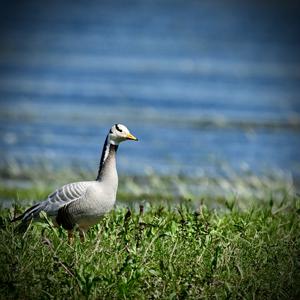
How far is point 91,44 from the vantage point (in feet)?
130

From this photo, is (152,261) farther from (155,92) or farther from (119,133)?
(155,92)

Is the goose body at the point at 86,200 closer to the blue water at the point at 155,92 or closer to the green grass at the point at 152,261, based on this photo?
the green grass at the point at 152,261

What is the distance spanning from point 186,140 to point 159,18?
3526cm

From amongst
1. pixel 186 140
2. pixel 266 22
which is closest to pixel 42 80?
pixel 186 140

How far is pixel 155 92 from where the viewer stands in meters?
26.2

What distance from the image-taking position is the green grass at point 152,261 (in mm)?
6895

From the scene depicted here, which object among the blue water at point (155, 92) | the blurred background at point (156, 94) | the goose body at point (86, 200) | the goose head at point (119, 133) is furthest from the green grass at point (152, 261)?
the blue water at point (155, 92)

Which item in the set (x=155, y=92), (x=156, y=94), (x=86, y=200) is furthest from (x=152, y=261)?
(x=155, y=92)

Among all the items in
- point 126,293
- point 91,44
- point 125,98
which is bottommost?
point 126,293

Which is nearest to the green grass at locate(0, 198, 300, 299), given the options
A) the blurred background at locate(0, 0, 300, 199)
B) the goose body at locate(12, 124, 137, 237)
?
the goose body at locate(12, 124, 137, 237)

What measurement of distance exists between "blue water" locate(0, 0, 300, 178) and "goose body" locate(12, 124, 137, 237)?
7.89 meters

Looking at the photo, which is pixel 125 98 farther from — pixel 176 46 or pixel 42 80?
pixel 176 46

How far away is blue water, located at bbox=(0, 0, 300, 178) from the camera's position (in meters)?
18.0

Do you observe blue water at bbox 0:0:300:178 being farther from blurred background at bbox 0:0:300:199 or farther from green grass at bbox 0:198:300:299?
green grass at bbox 0:198:300:299
